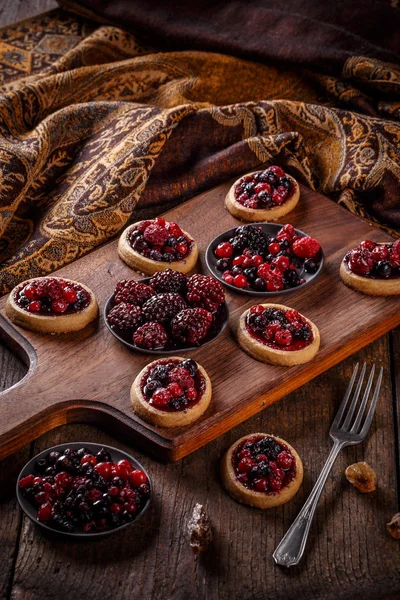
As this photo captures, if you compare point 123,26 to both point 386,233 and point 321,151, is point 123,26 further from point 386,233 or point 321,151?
point 386,233

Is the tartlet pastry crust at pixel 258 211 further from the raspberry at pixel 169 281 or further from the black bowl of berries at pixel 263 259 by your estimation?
the raspberry at pixel 169 281

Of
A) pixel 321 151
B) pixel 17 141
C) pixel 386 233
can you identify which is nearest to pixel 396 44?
pixel 321 151

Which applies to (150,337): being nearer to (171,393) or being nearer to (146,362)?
(146,362)

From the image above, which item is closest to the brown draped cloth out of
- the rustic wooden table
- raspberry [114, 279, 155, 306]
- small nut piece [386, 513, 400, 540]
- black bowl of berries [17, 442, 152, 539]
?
raspberry [114, 279, 155, 306]

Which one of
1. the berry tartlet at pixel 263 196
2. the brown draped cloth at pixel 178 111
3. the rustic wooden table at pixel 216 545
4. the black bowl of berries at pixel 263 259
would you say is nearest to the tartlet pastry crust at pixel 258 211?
the berry tartlet at pixel 263 196

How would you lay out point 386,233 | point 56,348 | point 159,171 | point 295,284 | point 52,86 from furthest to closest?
point 52,86 < point 159,171 < point 386,233 < point 295,284 < point 56,348

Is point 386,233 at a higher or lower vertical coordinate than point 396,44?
lower

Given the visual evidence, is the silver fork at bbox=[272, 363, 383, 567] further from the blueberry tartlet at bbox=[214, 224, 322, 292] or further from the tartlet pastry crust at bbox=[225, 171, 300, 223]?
the tartlet pastry crust at bbox=[225, 171, 300, 223]
